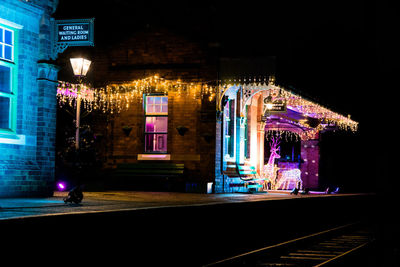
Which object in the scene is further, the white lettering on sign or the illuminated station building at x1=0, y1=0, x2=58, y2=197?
the white lettering on sign

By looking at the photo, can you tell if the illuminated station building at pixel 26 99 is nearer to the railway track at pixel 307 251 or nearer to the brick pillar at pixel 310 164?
the railway track at pixel 307 251

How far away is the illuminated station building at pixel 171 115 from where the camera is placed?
2102cm

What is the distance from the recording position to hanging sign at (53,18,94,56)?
46.8 ft

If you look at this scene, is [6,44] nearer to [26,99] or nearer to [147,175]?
[26,99]

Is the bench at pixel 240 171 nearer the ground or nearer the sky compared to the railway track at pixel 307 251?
nearer the sky

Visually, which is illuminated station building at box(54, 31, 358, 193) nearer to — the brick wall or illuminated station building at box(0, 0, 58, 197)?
the brick wall

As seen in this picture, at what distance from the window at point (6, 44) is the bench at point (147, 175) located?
840cm

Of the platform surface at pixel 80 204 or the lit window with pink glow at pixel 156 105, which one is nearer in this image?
the platform surface at pixel 80 204

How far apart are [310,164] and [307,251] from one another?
20035mm

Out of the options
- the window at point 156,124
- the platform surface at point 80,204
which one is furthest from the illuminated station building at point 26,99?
the window at point 156,124

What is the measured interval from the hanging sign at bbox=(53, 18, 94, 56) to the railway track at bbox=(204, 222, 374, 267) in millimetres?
6481

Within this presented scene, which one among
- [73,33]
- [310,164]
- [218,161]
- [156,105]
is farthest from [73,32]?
[310,164]

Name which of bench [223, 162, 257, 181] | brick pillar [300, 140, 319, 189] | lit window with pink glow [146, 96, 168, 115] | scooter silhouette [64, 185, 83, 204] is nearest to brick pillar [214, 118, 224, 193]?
bench [223, 162, 257, 181]

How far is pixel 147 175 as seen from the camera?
21.5 metres
